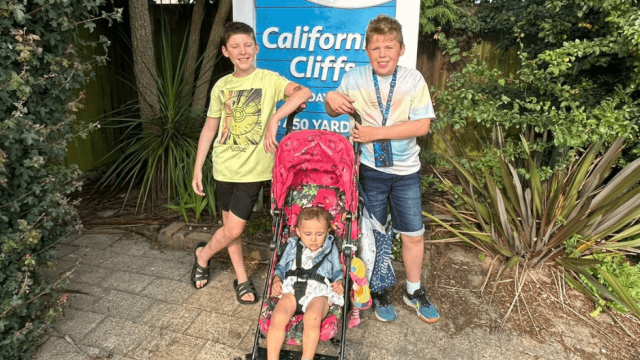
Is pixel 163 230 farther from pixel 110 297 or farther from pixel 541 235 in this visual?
pixel 541 235

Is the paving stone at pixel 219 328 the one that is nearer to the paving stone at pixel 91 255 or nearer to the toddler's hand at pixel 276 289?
the toddler's hand at pixel 276 289

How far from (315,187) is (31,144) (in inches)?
67.0

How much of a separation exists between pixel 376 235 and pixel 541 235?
4.96ft

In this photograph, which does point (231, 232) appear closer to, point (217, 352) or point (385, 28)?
point (217, 352)

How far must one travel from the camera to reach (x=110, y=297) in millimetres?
3467

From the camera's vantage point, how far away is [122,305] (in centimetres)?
337

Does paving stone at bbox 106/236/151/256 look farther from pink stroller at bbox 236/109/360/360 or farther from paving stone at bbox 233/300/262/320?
pink stroller at bbox 236/109/360/360

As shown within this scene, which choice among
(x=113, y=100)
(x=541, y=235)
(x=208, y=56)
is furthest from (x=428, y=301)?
(x=113, y=100)

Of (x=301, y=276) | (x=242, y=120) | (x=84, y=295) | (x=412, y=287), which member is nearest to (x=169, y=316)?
(x=84, y=295)

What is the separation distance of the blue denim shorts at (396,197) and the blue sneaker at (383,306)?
52cm

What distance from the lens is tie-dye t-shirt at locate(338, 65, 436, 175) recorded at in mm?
2885

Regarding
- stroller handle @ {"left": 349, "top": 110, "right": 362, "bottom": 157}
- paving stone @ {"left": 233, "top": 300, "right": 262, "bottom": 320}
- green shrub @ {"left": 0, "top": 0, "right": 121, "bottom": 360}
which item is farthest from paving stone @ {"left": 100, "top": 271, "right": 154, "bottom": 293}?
stroller handle @ {"left": 349, "top": 110, "right": 362, "bottom": 157}

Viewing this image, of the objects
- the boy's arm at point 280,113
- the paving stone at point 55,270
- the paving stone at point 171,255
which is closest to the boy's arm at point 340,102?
the boy's arm at point 280,113

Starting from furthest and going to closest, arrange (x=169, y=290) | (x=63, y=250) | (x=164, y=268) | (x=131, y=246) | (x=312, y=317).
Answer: (x=131, y=246)
(x=63, y=250)
(x=164, y=268)
(x=169, y=290)
(x=312, y=317)
